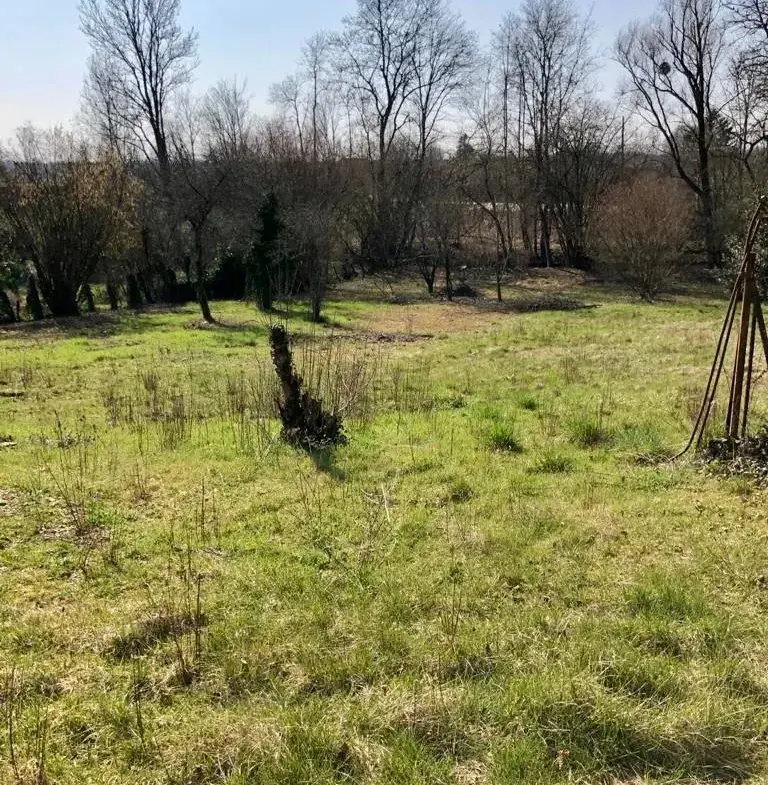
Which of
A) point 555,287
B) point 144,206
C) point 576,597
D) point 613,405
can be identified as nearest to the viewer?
point 576,597

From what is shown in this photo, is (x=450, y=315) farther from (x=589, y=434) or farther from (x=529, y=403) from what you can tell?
(x=589, y=434)

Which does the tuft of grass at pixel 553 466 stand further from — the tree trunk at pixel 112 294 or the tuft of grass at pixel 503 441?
the tree trunk at pixel 112 294

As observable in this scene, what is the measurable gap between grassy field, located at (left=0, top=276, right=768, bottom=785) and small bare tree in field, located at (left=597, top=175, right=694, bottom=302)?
58.6ft

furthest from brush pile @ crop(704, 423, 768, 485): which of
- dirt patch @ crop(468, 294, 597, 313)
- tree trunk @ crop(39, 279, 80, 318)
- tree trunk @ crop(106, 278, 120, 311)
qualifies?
tree trunk @ crop(106, 278, 120, 311)

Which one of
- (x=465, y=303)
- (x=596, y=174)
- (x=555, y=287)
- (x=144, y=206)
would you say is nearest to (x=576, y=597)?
(x=465, y=303)

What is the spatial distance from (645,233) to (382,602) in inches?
916

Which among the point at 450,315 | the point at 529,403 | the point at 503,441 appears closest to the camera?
the point at 503,441

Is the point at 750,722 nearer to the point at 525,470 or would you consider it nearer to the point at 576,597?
the point at 576,597

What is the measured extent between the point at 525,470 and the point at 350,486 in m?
1.67

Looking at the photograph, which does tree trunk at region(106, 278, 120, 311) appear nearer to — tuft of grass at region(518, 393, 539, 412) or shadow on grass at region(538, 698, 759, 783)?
tuft of grass at region(518, 393, 539, 412)

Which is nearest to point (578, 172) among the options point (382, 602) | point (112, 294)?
point (112, 294)

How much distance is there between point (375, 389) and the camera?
10.1m

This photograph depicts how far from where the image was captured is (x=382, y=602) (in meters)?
3.57

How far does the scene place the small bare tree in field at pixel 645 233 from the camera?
23453mm
